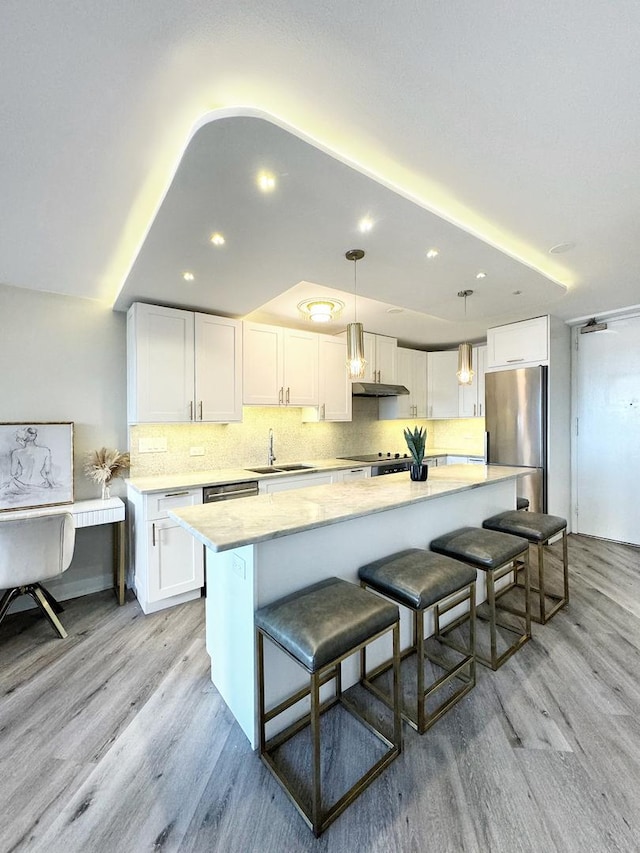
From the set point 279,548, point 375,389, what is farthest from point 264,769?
point 375,389

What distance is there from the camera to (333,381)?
4.22 metres

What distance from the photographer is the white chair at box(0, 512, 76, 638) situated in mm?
2141

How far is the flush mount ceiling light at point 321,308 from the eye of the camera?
2.99 meters

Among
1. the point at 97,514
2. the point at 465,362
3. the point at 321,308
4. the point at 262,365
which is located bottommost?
the point at 97,514

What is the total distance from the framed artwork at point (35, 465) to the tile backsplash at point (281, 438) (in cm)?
50

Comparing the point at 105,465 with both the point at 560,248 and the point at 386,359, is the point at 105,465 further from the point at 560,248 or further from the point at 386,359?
the point at 560,248

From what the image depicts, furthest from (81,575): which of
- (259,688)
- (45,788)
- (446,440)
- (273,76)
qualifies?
(446,440)

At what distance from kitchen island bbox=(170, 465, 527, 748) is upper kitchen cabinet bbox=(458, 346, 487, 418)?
3.02 metres

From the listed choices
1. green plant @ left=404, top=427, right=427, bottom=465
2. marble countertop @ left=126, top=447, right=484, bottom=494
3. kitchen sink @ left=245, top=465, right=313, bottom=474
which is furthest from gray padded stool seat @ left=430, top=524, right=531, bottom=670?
kitchen sink @ left=245, top=465, right=313, bottom=474

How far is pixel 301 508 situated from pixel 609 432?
4.14 meters

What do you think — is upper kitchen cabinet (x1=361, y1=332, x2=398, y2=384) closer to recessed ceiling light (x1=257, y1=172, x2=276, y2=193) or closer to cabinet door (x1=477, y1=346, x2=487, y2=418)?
cabinet door (x1=477, y1=346, x2=487, y2=418)

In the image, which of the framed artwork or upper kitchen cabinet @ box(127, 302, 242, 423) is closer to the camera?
the framed artwork

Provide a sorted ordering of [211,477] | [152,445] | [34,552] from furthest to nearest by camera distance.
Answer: [152,445]
[211,477]
[34,552]

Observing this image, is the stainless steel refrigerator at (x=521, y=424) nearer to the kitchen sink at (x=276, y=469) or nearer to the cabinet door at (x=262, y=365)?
the kitchen sink at (x=276, y=469)
